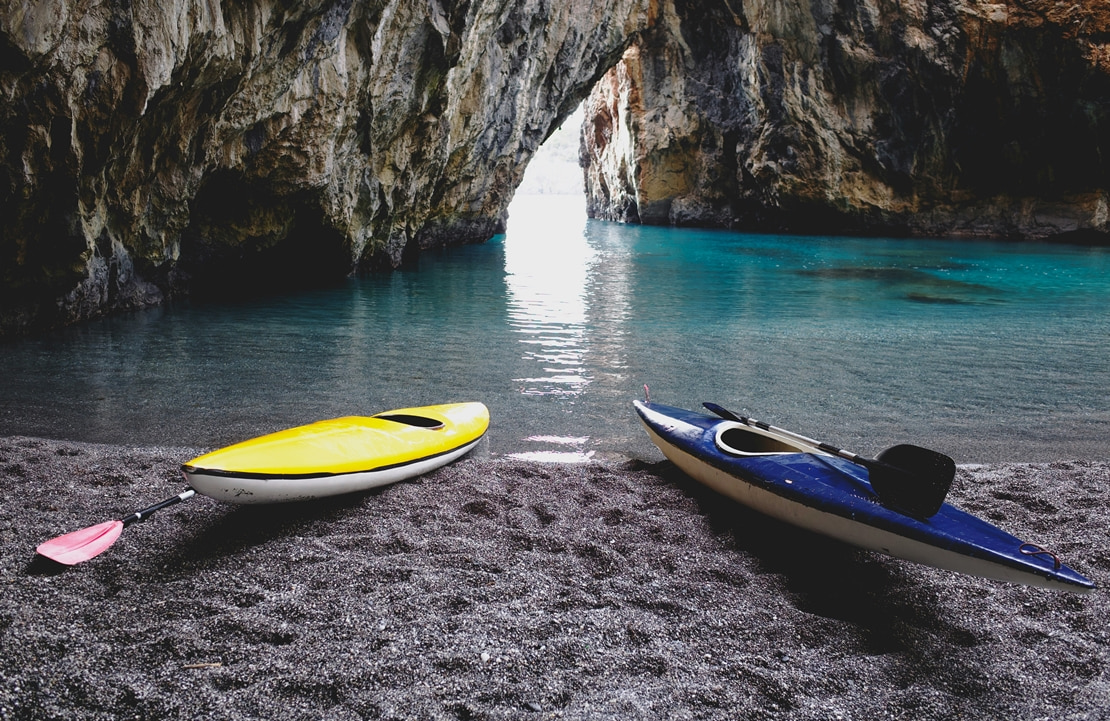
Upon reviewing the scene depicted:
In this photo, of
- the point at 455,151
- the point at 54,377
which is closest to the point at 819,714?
the point at 54,377

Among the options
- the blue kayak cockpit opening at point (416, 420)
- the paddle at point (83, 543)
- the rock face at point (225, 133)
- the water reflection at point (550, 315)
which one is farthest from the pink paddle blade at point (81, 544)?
the rock face at point (225, 133)

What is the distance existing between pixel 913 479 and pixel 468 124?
1640 cm

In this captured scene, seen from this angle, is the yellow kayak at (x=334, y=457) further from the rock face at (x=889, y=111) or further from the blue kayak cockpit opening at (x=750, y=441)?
the rock face at (x=889, y=111)

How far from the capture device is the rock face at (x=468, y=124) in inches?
268

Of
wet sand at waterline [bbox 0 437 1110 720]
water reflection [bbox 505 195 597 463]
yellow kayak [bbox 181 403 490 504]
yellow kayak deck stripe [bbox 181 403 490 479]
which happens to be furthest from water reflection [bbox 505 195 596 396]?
wet sand at waterline [bbox 0 437 1110 720]

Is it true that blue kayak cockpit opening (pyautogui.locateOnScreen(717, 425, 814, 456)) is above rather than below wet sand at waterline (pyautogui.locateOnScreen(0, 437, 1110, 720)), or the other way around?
above

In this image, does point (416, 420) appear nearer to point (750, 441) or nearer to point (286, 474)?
point (286, 474)

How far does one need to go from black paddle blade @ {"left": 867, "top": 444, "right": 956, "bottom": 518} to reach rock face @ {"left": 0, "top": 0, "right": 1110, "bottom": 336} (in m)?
6.40

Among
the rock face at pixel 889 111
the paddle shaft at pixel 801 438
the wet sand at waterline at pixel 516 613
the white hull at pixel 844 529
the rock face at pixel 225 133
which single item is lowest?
the wet sand at waterline at pixel 516 613

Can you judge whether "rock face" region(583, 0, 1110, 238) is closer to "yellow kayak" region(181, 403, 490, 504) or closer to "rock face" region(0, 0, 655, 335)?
"rock face" region(0, 0, 655, 335)

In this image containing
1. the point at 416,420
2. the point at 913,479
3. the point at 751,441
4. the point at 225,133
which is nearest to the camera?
the point at 913,479

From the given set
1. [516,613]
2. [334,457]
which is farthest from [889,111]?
[516,613]

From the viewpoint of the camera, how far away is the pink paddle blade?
9.16 ft

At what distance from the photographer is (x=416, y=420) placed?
4.59 m
